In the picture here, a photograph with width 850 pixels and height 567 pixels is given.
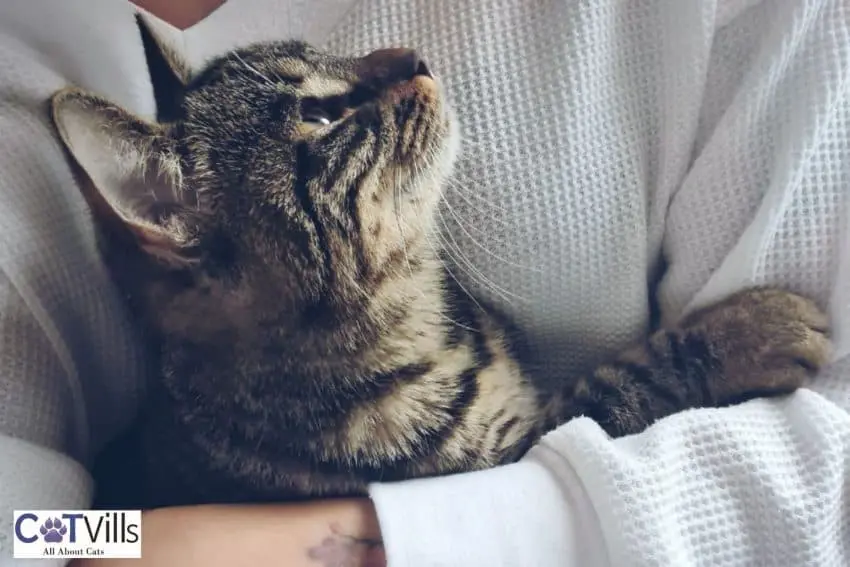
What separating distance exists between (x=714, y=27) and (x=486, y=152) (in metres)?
0.25

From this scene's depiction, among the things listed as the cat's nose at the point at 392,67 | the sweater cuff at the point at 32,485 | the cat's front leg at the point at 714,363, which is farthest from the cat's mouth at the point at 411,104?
the sweater cuff at the point at 32,485

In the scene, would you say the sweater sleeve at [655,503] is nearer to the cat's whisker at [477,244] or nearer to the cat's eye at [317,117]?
the cat's whisker at [477,244]

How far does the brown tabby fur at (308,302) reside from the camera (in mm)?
677

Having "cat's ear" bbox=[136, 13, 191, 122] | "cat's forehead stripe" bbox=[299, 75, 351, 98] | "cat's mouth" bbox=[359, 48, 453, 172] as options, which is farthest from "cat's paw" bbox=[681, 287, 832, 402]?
"cat's ear" bbox=[136, 13, 191, 122]

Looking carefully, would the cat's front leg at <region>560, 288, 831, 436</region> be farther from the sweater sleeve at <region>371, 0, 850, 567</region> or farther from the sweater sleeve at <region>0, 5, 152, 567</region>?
the sweater sleeve at <region>0, 5, 152, 567</region>

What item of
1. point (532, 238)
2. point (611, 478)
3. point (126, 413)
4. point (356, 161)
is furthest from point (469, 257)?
point (126, 413)

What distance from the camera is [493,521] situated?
0.63m

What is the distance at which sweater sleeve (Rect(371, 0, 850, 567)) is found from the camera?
2.02 feet

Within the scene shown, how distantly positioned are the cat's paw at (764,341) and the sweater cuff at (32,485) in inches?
23.4

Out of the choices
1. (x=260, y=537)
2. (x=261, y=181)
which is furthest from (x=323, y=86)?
(x=260, y=537)

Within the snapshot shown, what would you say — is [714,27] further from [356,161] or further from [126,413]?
[126,413]

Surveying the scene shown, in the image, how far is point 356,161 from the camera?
2.37 ft

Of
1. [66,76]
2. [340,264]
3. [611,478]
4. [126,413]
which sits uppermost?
[66,76]

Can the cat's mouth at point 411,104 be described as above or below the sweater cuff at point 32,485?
above
